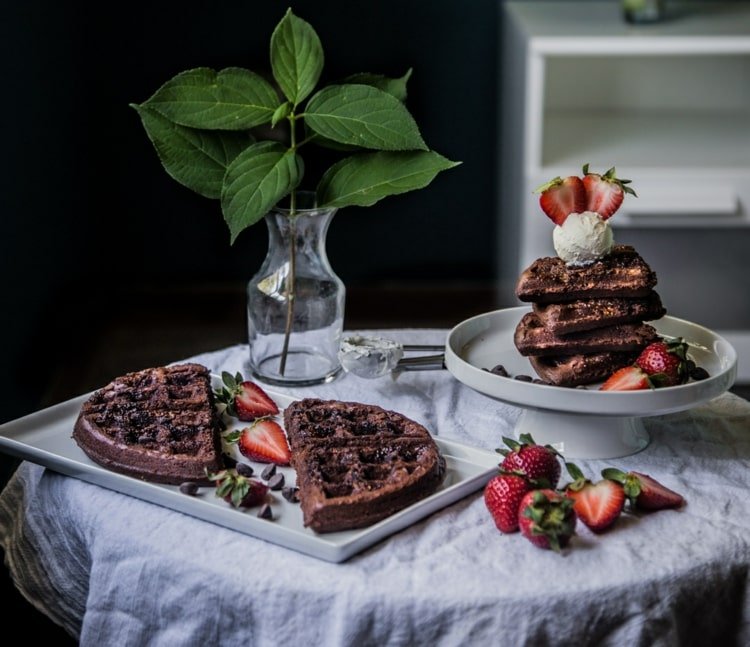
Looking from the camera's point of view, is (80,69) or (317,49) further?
(80,69)

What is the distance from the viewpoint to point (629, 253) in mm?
1616

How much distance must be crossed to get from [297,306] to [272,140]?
0.91ft

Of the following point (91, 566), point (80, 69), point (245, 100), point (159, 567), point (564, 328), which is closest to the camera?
point (159, 567)

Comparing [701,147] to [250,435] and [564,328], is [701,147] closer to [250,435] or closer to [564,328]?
[564,328]

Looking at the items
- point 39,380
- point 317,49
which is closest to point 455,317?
point 39,380

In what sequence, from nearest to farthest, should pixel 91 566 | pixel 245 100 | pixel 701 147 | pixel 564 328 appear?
pixel 91 566 → pixel 564 328 → pixel 245 100 → pixel 701 147

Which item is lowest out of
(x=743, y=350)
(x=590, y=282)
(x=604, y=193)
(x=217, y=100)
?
(x=743, y=350)

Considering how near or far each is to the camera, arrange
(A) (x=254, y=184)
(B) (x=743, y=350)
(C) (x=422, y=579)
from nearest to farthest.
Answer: (C) (x=422, y=579), (A) (x=254, y=184), (B) (x=743, y=350)

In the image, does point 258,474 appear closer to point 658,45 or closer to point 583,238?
point 583,238

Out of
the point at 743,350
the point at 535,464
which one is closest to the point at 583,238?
the point at 535,464

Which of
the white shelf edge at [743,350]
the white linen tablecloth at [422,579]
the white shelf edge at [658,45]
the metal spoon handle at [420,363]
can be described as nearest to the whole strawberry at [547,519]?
the white linen tablecloth at [422,579]

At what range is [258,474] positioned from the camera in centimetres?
A: 145

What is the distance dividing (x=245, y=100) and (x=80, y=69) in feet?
7.77

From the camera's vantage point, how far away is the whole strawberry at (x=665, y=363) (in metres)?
1.47
